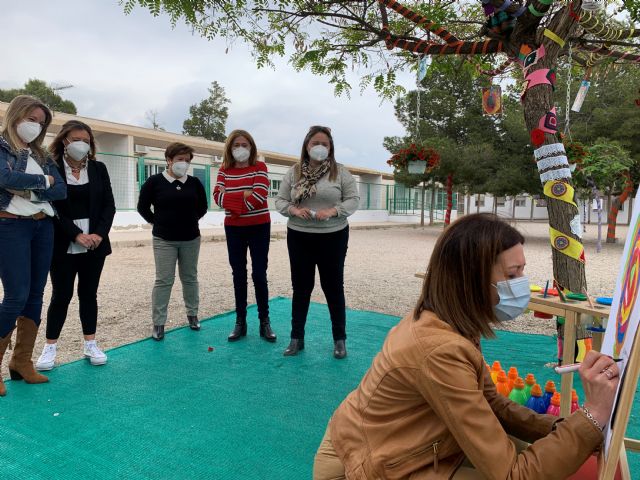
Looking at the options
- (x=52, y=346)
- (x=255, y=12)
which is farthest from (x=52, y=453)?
(x=255, y=12)

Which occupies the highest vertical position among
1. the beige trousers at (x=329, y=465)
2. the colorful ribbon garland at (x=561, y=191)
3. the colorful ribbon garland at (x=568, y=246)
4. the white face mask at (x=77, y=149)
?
the white face mask at (x=77, y=149)

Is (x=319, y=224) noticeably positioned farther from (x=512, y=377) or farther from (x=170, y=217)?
(x=512, y=377)

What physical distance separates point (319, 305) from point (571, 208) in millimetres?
3148

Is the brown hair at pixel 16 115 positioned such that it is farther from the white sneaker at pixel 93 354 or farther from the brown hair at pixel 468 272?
the brown hair at pixel 468 272

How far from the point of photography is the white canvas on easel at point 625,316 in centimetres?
110

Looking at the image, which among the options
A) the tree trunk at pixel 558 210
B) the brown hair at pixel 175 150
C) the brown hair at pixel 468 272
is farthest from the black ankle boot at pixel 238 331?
the brown hair at pixel 468 272

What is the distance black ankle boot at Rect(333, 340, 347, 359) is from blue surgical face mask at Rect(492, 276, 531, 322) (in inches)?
102

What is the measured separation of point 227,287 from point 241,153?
136 inches

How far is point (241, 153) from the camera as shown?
170 inches

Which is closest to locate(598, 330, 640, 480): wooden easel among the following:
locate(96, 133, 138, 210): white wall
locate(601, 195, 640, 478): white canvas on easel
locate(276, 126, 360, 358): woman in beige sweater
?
locate(601, 195, 640, 478): white canvas on easel

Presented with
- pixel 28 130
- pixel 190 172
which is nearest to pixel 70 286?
pixel 28 130

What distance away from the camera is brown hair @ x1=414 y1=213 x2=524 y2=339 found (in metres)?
1.40

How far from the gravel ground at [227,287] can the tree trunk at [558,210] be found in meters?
1.20

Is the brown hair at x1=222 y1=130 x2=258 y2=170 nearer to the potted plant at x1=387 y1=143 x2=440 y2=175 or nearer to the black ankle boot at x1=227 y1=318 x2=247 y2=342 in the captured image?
the black ankle boot at x1=227 y1=318 x2=247 y2=342
